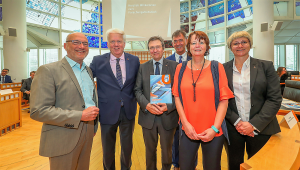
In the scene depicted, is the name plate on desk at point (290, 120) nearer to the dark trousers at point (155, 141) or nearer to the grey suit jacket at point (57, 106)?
the dark trousers at point (155, 141)

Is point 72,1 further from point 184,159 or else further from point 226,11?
point 184,159

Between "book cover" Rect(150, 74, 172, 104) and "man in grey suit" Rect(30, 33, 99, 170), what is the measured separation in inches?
24.2

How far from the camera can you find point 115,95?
1973 millimetres

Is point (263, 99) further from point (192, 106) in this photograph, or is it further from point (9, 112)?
point (9, 112)

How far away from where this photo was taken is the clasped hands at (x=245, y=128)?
57.6 inches

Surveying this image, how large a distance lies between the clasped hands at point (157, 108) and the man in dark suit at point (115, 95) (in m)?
0.37

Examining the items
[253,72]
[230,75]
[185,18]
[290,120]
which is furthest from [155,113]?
[185,18]

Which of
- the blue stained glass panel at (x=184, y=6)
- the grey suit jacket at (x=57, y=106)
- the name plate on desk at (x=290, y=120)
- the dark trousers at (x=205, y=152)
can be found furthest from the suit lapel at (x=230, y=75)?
the blue stained glass panel at (x=184, y=6)

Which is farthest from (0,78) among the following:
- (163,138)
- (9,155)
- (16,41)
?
(163,138)

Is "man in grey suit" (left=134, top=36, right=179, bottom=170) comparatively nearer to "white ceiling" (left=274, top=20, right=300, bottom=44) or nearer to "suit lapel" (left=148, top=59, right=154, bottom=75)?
"suit lapel" (left=148, top=59, right=154, bottom=75)

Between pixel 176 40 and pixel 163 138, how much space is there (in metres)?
1.57

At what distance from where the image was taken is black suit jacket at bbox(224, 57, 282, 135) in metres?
1.45

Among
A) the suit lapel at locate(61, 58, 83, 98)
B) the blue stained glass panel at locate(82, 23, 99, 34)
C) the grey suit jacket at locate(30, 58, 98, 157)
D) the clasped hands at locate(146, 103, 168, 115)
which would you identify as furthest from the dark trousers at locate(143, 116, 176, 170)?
the blue stained glass panel at locate(82, 23, 99, 34)

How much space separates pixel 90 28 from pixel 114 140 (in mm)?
10974
